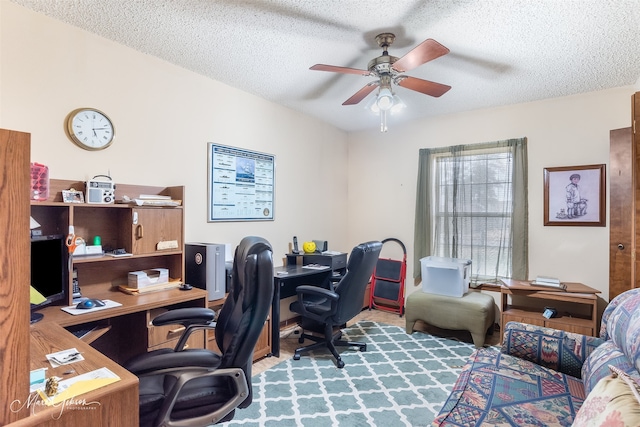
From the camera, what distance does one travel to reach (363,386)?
2.45 m

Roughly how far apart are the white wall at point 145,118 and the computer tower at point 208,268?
0.32m

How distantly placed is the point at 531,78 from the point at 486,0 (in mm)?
1396

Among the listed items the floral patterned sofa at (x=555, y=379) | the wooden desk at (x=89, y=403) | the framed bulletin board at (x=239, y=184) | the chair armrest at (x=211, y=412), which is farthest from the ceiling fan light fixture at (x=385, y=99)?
the wooden desk at (x=89, y=403)

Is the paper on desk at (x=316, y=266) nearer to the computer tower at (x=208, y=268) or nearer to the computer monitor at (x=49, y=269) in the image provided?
the computer tower at (x=208, y=268)

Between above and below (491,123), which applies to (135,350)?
below

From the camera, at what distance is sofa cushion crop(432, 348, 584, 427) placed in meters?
1.33

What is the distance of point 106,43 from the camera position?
2.31 meters

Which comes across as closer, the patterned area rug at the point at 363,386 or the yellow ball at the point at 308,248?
the patterned area rug at the point at 363,386

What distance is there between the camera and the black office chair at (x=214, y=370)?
4.32ft

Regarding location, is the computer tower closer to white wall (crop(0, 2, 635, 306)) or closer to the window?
white wall (crop(0, 2, 635, 306))

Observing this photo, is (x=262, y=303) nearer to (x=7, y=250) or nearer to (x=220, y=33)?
(x=7, y=250)

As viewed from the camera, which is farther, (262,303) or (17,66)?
(17,66)

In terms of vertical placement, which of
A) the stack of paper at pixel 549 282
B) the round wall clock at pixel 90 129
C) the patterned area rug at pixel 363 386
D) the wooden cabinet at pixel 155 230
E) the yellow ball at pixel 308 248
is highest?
the round wall clock at pixel 90 129

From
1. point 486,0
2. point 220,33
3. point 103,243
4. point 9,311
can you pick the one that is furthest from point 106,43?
point 486,0
